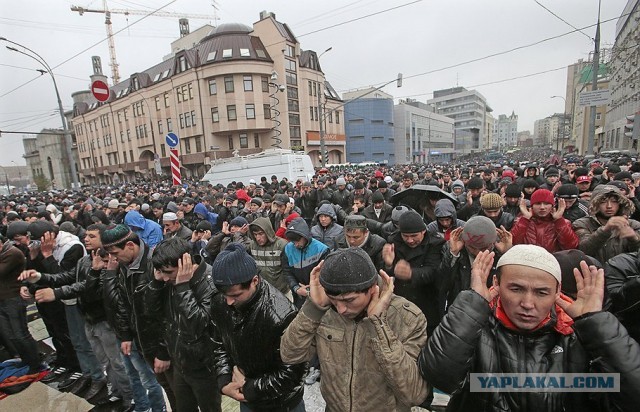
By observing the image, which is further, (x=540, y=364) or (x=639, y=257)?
(x=639, y=257)

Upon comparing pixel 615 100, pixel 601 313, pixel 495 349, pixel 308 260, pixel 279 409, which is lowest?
pixel 279 409

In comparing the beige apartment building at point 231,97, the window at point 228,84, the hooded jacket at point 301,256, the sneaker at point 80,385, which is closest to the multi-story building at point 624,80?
the beige apartment building at point 231,97

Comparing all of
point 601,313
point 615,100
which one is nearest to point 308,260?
point 601,313

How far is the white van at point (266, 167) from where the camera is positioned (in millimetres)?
17078

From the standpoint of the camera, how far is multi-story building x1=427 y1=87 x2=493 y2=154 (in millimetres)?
104438

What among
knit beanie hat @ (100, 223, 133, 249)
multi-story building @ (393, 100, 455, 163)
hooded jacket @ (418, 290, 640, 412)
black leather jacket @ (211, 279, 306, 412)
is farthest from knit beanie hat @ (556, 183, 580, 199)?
multi-story building @ (393, 100, 455, 163)

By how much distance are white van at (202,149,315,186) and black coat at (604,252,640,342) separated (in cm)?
1507

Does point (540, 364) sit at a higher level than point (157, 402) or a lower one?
higher

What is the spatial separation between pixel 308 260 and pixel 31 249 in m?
4.07

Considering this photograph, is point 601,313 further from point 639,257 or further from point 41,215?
point 41,215

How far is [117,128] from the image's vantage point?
4753 centimetres

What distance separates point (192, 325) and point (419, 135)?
78178 millimetres

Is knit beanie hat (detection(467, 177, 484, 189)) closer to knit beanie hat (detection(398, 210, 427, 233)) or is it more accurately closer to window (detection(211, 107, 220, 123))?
knit beanie hat (detection(398, 210, 427, 233))

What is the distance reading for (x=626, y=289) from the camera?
79.6 inches
